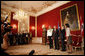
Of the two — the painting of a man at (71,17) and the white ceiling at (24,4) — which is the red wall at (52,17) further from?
the white ceiling at (24,4)

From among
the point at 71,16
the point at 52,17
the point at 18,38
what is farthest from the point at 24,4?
the point at 71,16

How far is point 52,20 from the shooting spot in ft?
23.6

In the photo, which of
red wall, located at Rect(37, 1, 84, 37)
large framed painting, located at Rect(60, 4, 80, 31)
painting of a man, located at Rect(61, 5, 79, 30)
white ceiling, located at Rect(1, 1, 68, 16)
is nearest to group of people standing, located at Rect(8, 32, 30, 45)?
red wall, located at Rect(37, 1, 84, 37)

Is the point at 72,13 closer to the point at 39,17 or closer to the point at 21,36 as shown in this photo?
the point at 39,17

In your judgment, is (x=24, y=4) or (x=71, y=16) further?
(x=24, y=4)

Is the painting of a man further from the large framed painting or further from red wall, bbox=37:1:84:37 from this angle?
red wall, bbox=37:1:84:37

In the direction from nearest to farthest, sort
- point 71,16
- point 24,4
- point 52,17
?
point 71,16, point 24,4, point 52,17

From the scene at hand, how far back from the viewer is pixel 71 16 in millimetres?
5387

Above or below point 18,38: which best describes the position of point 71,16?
above

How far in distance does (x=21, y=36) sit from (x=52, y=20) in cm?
378

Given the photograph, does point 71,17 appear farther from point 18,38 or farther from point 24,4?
point 18,38

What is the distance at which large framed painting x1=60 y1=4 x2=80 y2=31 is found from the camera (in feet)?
16.6

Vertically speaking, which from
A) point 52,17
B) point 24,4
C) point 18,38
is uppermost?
point 24,4

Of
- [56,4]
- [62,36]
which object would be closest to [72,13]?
[56,4]
